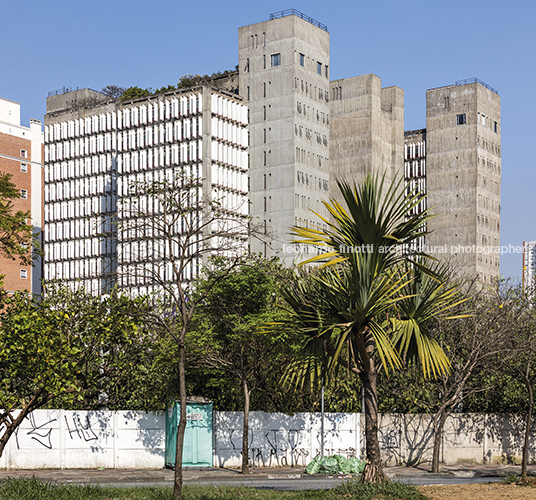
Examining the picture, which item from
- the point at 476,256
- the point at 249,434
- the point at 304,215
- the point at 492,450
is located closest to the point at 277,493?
the point at 249,434

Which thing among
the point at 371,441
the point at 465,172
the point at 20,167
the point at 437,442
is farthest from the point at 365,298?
the point at 465,172

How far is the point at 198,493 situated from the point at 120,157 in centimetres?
8710

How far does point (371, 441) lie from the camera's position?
1544 centimetres

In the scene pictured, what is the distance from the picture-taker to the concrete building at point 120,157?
94125 millimetres

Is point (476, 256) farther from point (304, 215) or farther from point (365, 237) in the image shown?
point (365, 237)

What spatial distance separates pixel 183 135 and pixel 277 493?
7986 cm

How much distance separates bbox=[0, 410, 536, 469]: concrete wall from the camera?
93.2ft

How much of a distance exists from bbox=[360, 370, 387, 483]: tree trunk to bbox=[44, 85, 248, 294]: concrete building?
73.9m

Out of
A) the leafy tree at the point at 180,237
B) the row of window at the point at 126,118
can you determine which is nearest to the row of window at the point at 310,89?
the row of window at the point at 126,118

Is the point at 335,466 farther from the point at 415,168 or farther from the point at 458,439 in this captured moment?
the point at 415,168

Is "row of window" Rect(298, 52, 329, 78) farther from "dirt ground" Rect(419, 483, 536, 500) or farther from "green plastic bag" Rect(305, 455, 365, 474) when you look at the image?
"dirt ground" Rect(419, 483, 536, 500)

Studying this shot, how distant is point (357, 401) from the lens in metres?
35.4

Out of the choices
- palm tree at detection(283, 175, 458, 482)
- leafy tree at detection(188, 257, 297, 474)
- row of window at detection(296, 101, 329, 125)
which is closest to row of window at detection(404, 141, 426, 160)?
row of window at detection(296, 101, 329, 125)

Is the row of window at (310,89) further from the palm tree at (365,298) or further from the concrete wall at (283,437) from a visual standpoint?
the palm tree at (365,298)
